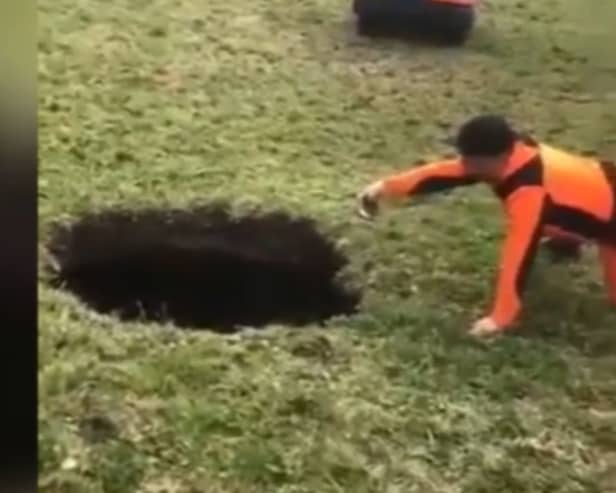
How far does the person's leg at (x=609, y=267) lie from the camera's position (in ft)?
4.05

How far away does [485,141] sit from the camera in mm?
1163

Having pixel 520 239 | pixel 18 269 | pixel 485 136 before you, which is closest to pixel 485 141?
pixel 485 136

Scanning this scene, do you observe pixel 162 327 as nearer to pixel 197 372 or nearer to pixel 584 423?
pixel 197 372

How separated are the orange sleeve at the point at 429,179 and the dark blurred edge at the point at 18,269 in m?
0.39

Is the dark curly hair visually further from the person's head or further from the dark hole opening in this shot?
the dark hole opening

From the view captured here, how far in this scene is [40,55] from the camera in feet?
3.27

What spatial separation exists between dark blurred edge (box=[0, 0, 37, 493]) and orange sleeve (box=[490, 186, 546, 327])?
0.46 meters

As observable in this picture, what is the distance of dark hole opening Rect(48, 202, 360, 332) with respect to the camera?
1168 mm

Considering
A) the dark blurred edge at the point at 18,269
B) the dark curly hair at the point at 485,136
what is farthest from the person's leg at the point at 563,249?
the dark blurred edge at the point at 18,269

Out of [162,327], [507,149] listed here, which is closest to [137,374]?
[162,327]

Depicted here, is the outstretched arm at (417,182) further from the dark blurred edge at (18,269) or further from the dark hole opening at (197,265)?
the dark blurred edge at (18,269)

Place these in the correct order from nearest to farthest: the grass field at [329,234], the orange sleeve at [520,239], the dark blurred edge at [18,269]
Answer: the dark blurred edge at [18,269]
the grass field at [329,234]
the orange sleeve at [520,239]

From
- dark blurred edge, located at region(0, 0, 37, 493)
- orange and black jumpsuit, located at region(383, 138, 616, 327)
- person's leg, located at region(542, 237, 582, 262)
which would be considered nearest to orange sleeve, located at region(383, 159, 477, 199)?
orange and black jumpsuit, located at region(383, 138, 616, 327)

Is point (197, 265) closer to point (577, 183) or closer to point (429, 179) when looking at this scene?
point (429, 179)
